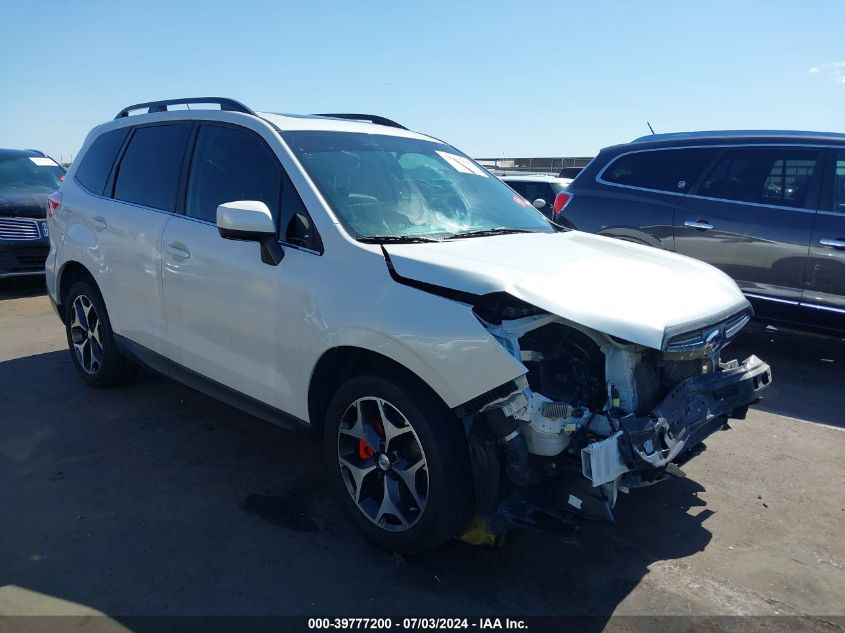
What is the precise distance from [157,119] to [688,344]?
3726 mm

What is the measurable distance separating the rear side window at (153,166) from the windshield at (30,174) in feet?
20.4

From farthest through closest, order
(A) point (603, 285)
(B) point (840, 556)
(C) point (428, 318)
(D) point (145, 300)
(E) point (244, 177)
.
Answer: (D) point (145, 300), (E) point (244, 177), (B) point (840, 556), (A) point (603, 285), (C) point (428, 318)

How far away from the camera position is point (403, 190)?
374 cm

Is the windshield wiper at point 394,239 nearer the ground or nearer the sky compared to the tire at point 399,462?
nearer the sky

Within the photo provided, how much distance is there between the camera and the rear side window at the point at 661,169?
6516 mm

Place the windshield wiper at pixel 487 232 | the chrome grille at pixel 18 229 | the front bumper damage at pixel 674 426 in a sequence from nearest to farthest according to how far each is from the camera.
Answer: the front bumper damage at pixel 674 426 < the windshield wiper at pixel 487 232 < the chrome grille at pixel 18 229

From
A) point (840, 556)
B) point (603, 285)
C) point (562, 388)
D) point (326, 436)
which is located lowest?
point (840, 556)

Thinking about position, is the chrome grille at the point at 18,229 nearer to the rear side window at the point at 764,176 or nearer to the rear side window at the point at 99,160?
the rear side window at the point at 99,160

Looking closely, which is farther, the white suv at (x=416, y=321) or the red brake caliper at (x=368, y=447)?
the red brake caliper at (x=368, y=447)

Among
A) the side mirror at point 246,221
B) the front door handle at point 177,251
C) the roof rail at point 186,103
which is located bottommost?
the front door handle at point 177,251

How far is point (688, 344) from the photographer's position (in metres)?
2.86

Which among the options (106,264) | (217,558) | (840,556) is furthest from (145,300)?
(840,556)

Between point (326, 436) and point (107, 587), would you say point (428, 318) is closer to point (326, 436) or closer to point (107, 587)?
point (326, 436)

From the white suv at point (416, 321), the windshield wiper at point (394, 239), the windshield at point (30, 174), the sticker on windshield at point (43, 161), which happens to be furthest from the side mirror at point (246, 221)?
the sticker on windshield at point (43, 161)
